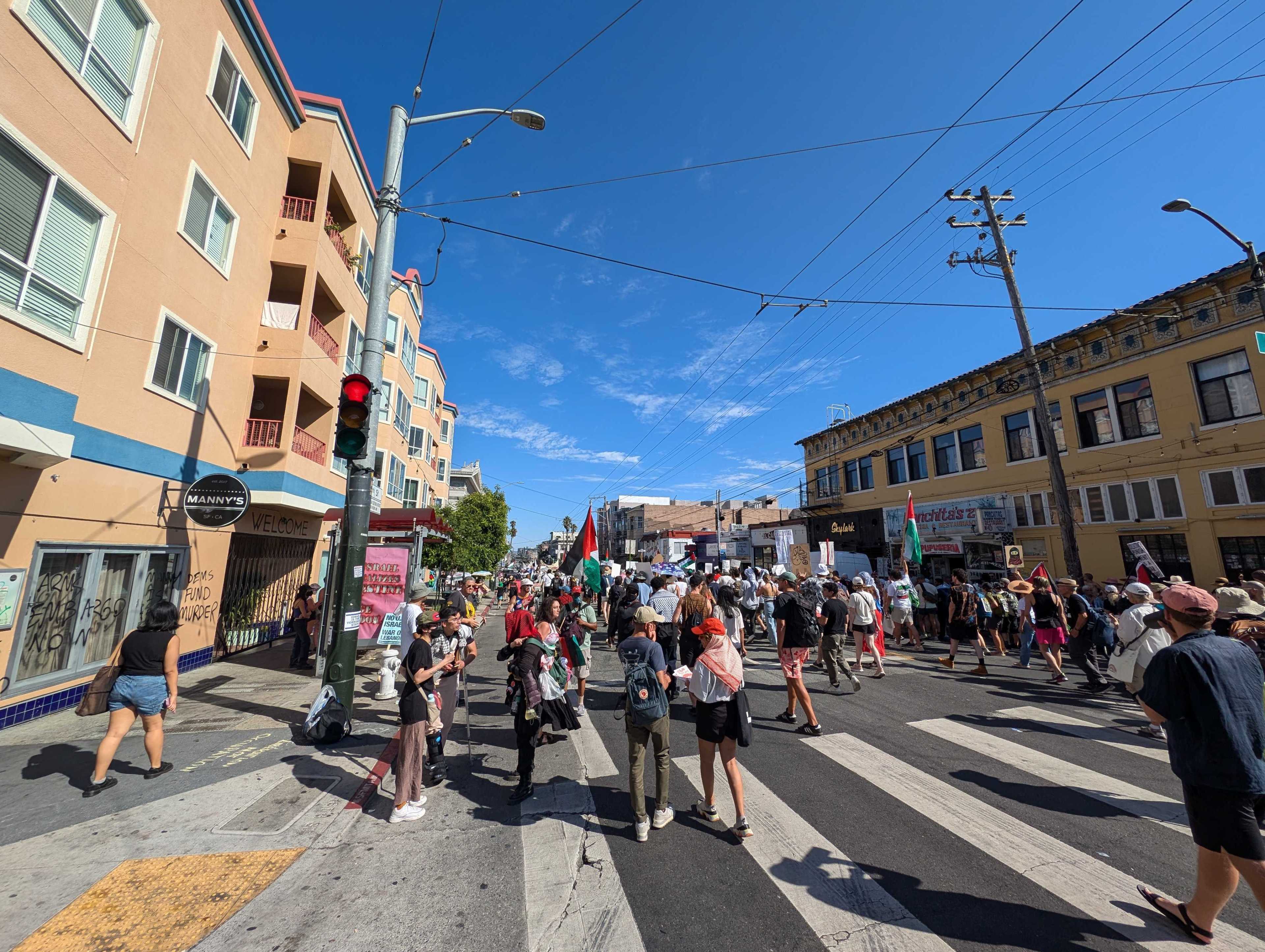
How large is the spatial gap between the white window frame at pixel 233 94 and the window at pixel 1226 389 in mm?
25909

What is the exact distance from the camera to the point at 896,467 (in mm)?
27422

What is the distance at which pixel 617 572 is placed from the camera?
22.7 m

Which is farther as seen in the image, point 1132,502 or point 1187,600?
point 1132,502

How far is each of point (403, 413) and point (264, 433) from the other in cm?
1156

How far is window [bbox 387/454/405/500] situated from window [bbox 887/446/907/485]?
24.4m

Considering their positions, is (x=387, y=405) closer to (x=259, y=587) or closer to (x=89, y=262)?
(x=259, y=587)

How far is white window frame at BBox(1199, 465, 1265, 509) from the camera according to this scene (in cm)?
1423

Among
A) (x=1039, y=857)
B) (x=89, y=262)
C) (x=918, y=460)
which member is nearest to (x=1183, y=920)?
(x=1039, y=857)

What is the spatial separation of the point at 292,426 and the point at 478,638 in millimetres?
8035

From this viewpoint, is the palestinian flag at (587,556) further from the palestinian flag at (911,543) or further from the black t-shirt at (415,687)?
the palestinian flag at (911,543)

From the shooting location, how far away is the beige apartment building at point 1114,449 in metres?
14.6

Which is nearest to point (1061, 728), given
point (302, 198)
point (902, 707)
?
point (902, 707)

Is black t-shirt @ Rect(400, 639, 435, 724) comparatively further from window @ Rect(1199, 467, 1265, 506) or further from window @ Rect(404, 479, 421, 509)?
window @ Rect(404, 479, 421, 509)

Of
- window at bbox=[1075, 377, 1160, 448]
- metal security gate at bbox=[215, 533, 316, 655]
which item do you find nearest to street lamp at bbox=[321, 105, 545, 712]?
metal security gate at bbox=[215, 533, 316, 655]
